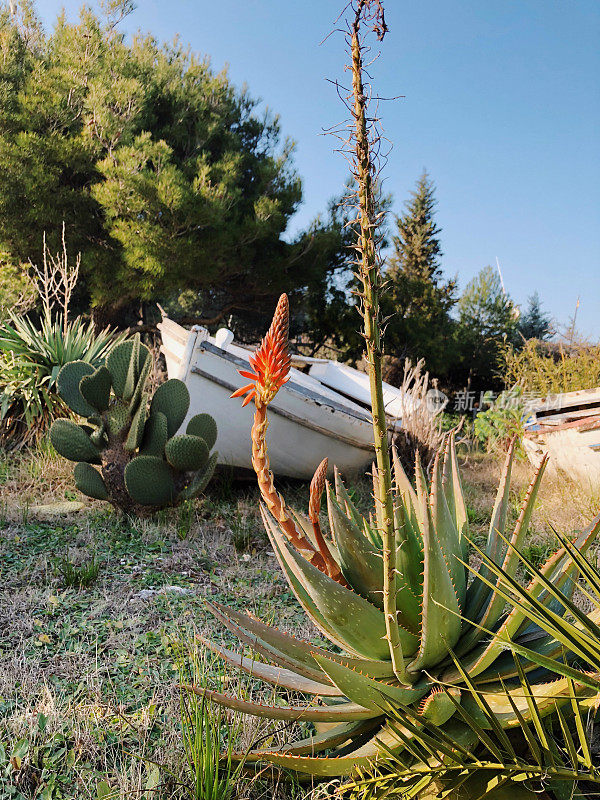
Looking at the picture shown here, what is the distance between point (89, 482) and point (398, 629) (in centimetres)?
318

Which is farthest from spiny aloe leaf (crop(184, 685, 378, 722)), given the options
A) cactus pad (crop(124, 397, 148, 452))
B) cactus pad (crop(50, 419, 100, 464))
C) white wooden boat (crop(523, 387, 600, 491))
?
white wooden boat (crop(523, 387, 600, 491))

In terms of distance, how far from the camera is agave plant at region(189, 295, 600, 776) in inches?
46.8

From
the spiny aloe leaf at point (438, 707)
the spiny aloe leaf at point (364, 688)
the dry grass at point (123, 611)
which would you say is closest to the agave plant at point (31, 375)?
the dry grass at point (123, 611)

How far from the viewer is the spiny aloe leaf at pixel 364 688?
3.92ft

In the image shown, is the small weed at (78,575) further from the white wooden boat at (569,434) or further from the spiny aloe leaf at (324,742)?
the white wooden boat at (569,434)

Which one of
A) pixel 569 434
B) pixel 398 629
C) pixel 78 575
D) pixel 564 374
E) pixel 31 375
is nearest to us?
pixel 398 629

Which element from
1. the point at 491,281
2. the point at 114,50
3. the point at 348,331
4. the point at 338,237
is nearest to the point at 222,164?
the point at 338,237

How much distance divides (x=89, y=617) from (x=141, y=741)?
104cm

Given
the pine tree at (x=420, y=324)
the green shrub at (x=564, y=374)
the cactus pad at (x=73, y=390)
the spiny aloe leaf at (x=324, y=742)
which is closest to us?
the spiny aloe leaf at (x=324, y=742)

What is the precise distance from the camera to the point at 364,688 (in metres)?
1.23

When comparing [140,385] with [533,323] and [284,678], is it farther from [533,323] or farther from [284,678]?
[533,323]

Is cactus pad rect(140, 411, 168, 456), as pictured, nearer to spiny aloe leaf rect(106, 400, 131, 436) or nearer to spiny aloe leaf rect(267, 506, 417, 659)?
spiny aloe leaf rect(106, 400, 131, 436)

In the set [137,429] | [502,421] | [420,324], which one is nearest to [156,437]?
[137,429]

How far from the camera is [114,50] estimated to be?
12516 millimetres
